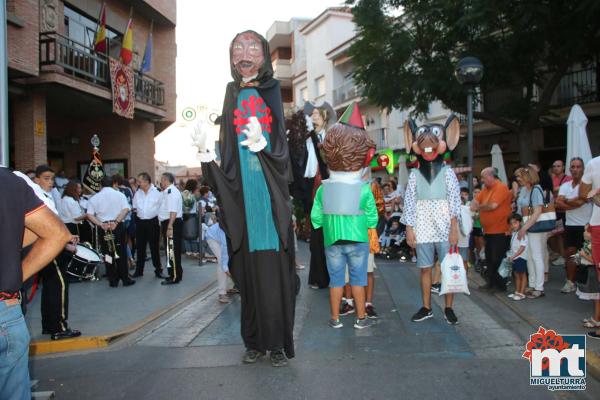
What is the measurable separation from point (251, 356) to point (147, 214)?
6042mm

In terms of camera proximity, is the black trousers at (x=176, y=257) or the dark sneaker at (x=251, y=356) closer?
the dark sneaker at (x=251, y=356)

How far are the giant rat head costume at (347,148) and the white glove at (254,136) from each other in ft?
4.37

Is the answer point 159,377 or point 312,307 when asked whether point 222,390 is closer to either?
point 159,377

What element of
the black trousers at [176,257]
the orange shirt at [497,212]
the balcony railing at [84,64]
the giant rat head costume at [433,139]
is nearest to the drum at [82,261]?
the black trousers at [176,257]

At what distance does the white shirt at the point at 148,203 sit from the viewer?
393 inches

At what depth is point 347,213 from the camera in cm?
546

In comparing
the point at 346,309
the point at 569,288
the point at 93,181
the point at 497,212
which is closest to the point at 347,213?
the point at 346,309

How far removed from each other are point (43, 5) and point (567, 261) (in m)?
13.5

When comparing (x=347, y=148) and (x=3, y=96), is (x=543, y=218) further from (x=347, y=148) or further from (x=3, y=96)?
(x=3, y=96)

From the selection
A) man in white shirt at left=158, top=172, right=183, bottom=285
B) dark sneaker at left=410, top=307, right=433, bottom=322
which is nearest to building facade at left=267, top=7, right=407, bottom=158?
man in white shirt at left=158, top=172, right=183, bottom=285

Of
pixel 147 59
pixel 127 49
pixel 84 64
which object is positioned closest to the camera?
pixel 84 64

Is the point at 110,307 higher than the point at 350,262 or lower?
lower

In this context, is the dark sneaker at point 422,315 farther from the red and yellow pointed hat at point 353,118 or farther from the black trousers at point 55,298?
the black trousers at point 55,298

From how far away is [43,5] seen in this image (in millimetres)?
13656
